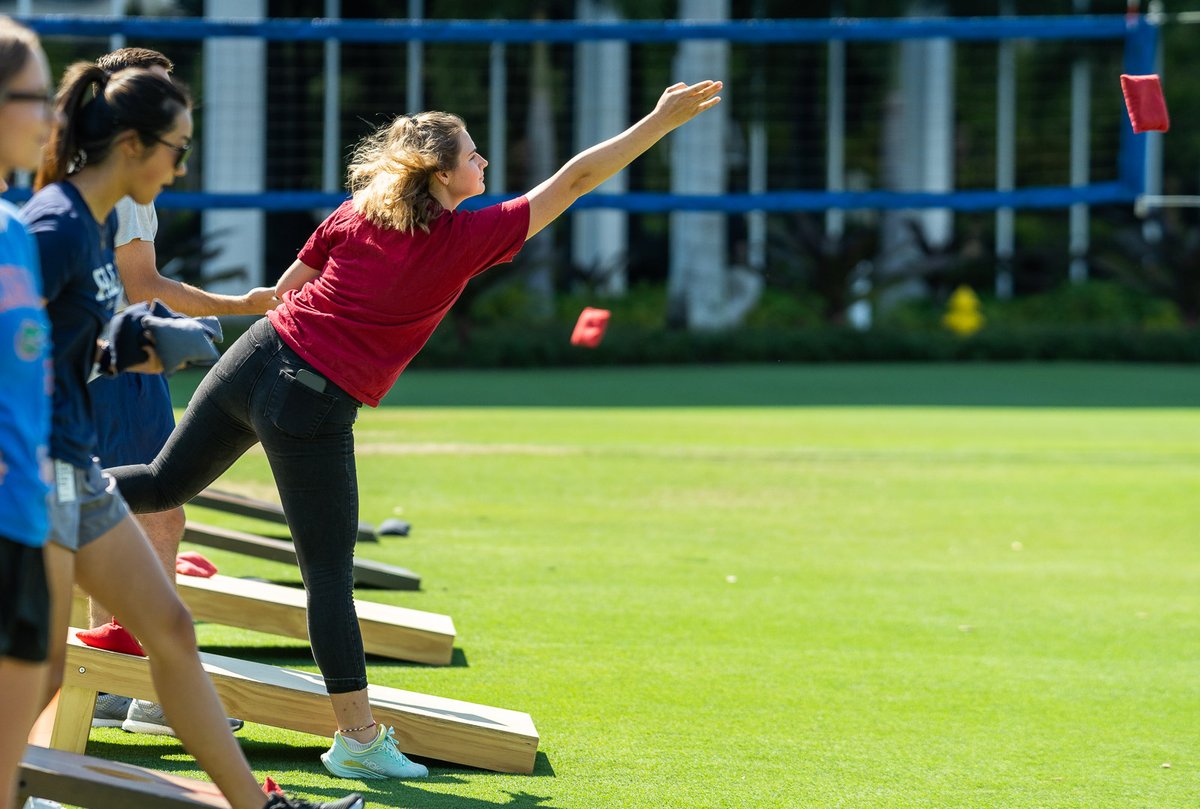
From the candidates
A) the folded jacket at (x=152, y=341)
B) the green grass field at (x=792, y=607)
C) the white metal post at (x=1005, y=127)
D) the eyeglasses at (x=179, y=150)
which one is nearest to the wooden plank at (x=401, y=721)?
the green grass field at (x=792, y=607)

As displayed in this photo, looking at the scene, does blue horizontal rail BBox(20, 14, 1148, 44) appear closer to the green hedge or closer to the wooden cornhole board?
the green hedge

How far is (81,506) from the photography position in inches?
129

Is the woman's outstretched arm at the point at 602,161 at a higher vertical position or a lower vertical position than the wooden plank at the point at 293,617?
higher

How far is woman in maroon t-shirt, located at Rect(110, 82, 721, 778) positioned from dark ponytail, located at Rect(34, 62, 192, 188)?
103cm

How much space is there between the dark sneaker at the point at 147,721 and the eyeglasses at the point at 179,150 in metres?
2.07

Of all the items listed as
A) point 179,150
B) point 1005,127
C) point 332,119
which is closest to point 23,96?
point 179,150

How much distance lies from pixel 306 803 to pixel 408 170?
160 cm

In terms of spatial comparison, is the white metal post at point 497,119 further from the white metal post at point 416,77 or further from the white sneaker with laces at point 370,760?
the white sneaker with laces at point 370,760

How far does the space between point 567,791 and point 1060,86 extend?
29.1 m

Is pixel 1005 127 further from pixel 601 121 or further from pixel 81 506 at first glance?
pixel 81 506

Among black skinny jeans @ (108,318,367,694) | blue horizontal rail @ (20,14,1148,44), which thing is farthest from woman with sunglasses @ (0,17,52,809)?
blue horizontal rail @ (20,14,1148,44)

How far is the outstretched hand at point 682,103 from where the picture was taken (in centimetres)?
449

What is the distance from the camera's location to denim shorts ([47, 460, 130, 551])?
3.14m

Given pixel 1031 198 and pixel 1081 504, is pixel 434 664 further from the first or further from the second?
pixel 1031 198
